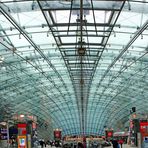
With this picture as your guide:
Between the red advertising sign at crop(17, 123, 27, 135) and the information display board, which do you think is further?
the red advertising sign at crop(17, 123, 27, 135)

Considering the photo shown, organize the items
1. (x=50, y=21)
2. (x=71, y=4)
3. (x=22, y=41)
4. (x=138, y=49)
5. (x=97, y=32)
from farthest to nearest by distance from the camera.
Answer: (x=138, y=49) < (x=22, y=41) < (x=97, y=32) < (x=50, y=21) < (x=71, y=4)

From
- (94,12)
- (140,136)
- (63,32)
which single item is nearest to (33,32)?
(63,32)

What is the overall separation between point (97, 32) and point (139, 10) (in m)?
6.26

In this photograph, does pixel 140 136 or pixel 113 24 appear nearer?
pixel 113 24

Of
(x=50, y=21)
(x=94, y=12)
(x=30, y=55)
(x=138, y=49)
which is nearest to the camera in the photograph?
(x=94, y=12)

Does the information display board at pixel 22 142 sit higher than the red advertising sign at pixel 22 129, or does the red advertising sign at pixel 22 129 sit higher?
the red advertising sign at pixel 22 129

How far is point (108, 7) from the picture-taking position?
29.7 m

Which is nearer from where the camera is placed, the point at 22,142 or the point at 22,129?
the point at 22,142

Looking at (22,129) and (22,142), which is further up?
(22,129)

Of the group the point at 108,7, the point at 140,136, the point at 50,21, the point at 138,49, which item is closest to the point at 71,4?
the point at 108,7

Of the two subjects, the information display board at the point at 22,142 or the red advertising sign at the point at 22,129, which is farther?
the red advertising sign at the point at 22,129

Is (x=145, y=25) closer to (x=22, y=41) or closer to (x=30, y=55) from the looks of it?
(x=22, y=41)

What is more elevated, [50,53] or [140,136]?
[50,53]

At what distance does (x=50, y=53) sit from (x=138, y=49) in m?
10.1
